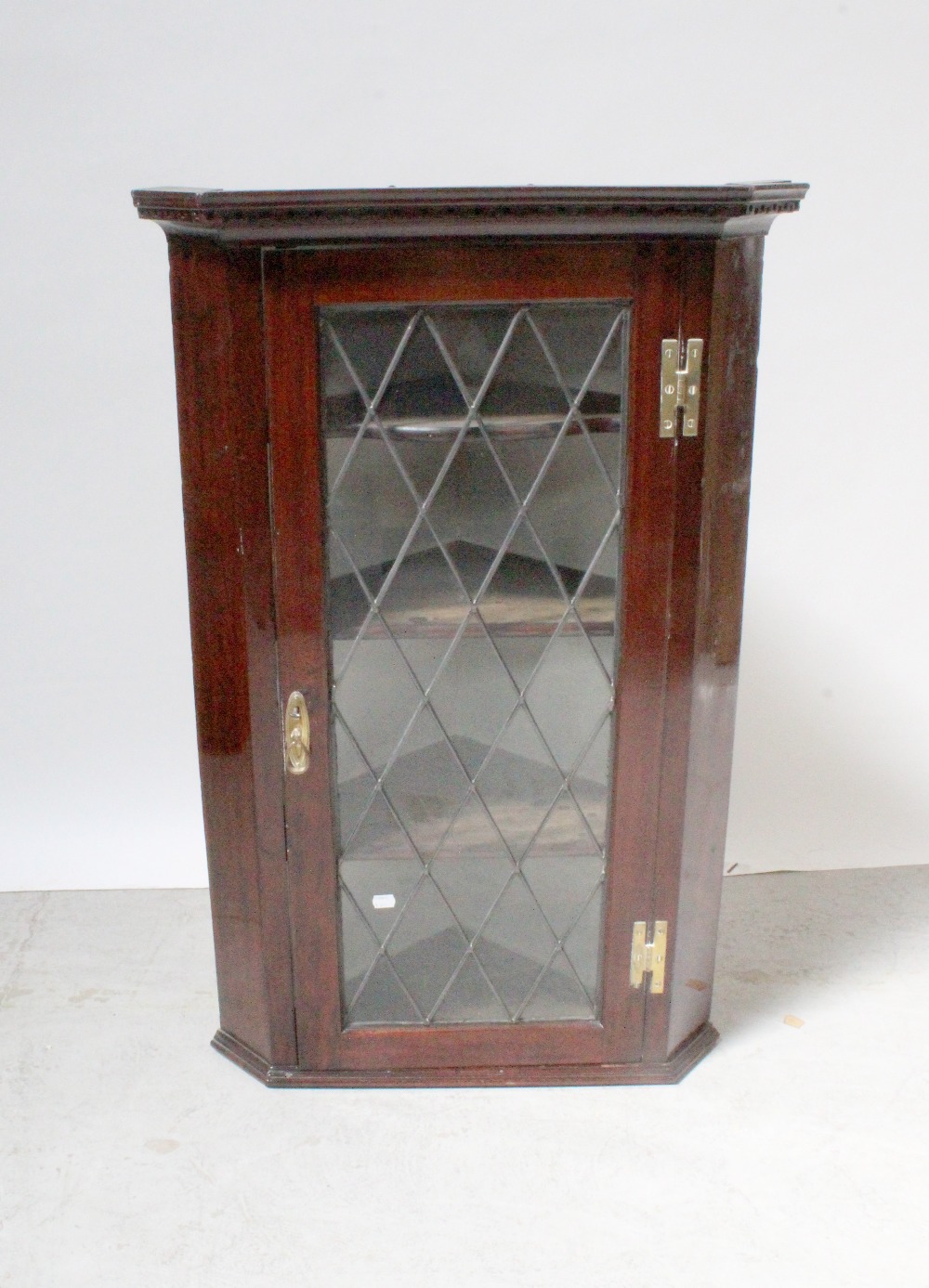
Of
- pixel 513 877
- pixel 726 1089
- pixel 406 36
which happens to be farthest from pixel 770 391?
pixel 726 1089

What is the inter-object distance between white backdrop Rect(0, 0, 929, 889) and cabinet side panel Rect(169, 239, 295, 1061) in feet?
2.05

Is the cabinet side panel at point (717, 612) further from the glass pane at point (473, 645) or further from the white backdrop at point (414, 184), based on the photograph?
the white backdrop at point (414, 184)

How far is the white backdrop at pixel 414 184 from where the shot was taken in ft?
7.18

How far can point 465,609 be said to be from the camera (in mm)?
1771

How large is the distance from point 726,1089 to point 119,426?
1.43 m

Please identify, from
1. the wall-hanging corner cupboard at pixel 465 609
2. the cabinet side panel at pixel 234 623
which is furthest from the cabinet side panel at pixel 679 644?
the cabinet side panel at pixel 234 623

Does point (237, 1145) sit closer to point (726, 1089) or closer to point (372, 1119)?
point (372, 1119)

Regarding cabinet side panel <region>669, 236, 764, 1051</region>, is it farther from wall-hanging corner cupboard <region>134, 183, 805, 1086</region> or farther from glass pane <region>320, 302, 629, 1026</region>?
glass pane <region>320, 302, 629, 1026</region>

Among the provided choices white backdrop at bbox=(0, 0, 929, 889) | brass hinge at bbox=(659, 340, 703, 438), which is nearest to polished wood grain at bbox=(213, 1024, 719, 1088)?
white backdrop at bbox=(0, 0, 929, 889)

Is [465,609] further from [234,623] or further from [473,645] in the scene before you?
[234,623]

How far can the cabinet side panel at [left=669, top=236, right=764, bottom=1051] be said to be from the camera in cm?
170

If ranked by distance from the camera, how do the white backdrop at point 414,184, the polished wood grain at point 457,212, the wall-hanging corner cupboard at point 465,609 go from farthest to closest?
the white backdrop at point 414,184 → the wall-hanging corner cupboard at point 465,609 → the polished wood grain at point 457,212

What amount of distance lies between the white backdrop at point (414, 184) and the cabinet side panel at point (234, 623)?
2.05 feet

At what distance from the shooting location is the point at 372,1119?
1898mm
